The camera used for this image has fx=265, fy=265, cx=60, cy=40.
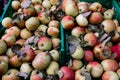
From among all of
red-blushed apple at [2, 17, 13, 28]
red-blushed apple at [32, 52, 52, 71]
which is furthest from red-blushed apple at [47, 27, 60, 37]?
red-blushed apple at [2, 17, 13, 28]

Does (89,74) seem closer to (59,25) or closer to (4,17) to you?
(59,25)

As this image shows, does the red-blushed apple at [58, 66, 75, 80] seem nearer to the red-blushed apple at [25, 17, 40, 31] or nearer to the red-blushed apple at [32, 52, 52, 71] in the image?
the red-blushed apple at [32, 52, 52, 71]

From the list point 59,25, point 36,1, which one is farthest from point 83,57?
point 36,1

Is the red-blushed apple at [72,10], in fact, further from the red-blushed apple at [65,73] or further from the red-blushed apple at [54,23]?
the red-blushed apple at [65,73]

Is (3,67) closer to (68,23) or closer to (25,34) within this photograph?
(25,34)

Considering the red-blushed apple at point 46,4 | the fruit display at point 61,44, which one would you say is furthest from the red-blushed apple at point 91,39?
the red-blushed apple at point 46,4

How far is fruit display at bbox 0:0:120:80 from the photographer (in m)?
2.16

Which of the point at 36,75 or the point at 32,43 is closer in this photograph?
the point at 36,75

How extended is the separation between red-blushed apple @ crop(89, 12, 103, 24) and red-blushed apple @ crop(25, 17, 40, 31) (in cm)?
55

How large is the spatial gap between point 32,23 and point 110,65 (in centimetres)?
93

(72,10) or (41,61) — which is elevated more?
(72,10)

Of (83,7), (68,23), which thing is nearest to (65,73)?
(68,23)

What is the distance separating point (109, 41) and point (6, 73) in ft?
3.18

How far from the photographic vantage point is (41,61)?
2154 millimetres
